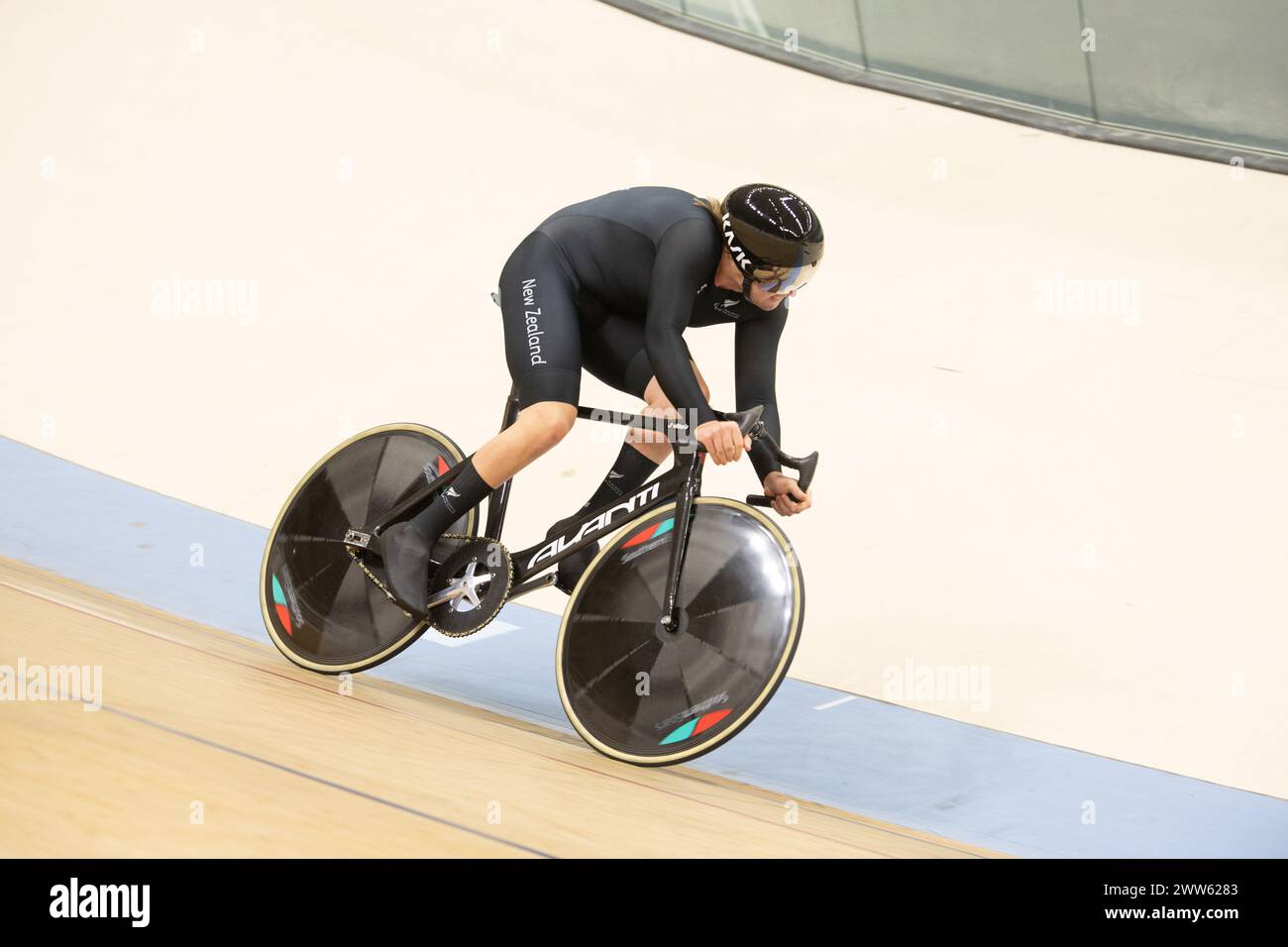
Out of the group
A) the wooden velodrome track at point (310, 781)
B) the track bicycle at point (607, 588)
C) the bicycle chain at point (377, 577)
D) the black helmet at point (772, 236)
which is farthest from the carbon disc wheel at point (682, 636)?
the black helmet at point (772, 236)

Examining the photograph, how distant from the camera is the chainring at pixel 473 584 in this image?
326 centimetres

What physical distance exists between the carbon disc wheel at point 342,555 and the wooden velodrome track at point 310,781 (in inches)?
4.2

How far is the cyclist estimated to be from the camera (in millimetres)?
2873

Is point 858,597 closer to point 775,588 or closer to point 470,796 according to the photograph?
point 775,588

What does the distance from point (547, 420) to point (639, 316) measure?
0.39 m

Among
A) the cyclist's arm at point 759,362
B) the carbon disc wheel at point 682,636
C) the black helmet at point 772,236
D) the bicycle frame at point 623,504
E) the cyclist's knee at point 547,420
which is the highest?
the black helmet at point 772,236

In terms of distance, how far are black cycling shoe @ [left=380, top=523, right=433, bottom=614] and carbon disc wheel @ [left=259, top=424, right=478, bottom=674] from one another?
128 mm

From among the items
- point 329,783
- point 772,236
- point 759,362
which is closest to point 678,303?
point 772,236

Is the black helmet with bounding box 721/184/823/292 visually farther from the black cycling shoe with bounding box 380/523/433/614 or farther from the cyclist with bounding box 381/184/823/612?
the black cycling shoe with bounding box 380/523/433/614

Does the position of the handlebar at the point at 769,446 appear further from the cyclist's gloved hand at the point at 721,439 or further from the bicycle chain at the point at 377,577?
the bicycle chain at the point at 377,577

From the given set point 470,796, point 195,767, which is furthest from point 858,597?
point 195,767

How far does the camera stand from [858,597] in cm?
411

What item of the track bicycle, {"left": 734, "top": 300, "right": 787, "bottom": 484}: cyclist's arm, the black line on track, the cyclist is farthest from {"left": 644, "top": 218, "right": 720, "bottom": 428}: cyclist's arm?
the black line on track

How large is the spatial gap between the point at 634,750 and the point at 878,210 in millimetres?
4620
